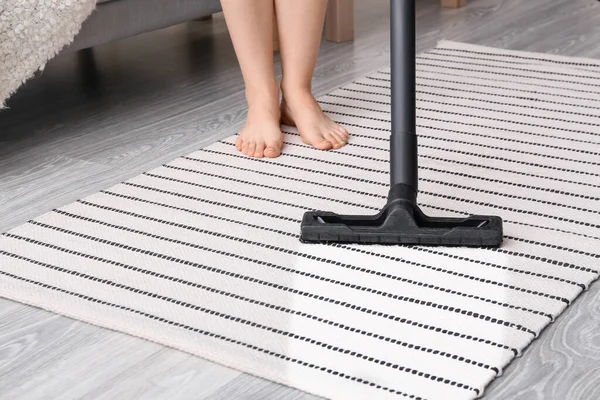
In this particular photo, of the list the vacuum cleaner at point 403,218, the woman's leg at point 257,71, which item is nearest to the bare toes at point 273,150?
the woman's leg at point 257,71

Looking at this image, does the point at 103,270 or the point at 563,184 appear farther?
the point at 563,184

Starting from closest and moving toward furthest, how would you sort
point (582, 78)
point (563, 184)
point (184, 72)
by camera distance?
1. point (563, 184)
2. point (582, 78)
3. point (184, 72)

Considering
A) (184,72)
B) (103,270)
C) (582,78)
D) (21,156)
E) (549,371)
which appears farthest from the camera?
(184,72)

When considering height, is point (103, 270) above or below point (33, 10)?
below

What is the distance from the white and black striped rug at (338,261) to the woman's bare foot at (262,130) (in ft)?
0.07

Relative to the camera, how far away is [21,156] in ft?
5.60

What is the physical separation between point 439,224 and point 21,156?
0.80m

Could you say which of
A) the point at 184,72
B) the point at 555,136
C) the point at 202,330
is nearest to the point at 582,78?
the point at 555,136

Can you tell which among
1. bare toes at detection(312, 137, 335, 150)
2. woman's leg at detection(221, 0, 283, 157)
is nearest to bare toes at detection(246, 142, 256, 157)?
woman's leg at detection(221, 0, 283, 157)

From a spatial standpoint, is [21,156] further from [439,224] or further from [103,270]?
[439,224]

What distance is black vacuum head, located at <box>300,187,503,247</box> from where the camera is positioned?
1256 millimetres

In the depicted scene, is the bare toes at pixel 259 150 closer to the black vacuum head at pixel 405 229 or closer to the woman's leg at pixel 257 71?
the woman's leg at pixel 257 71

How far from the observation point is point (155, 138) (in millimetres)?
1793

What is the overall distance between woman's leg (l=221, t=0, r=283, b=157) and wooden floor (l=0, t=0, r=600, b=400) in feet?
0.35
